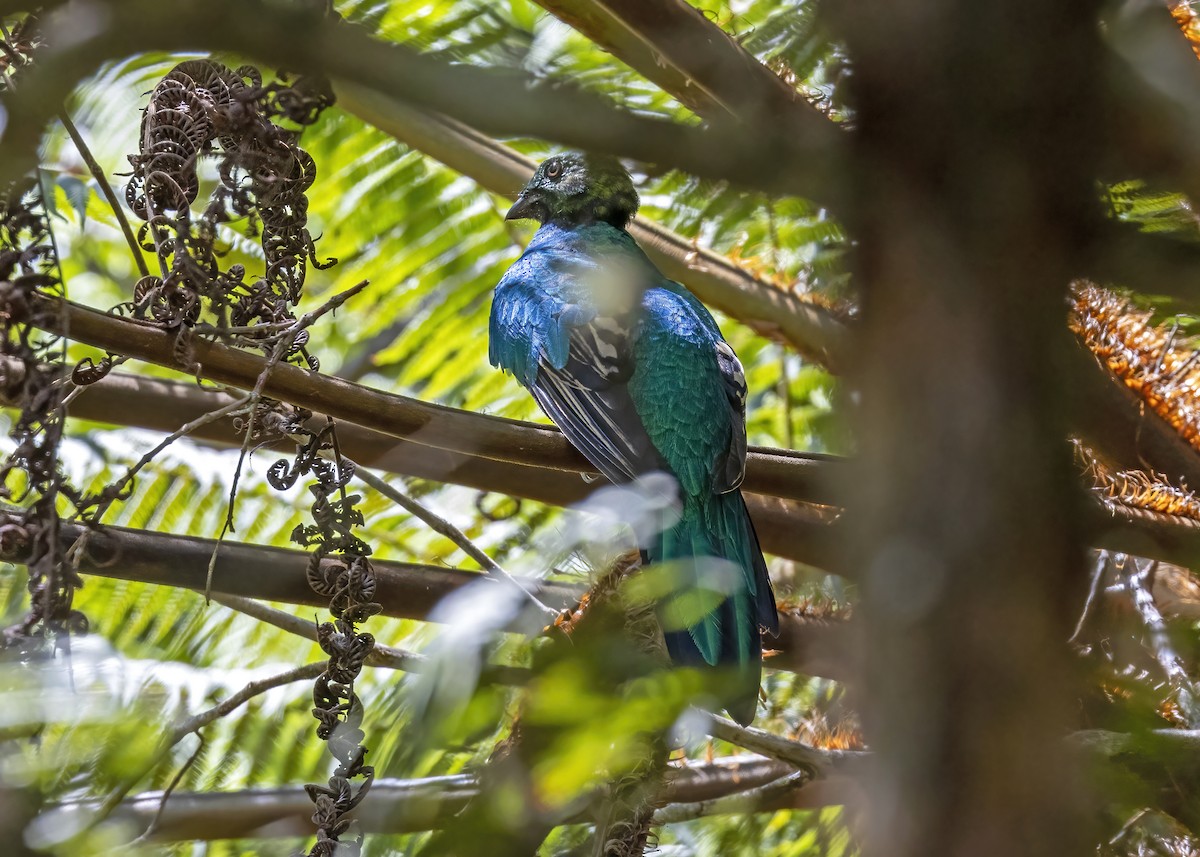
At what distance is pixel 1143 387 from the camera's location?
230 centimetres

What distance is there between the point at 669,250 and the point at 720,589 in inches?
79.9

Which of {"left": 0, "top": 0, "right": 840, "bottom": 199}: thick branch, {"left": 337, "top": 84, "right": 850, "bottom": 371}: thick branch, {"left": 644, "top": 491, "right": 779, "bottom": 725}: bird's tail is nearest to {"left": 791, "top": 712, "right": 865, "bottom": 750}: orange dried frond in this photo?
{"left": 644, "top": 491, "right": 779, "bottom": 725}: bird's tail

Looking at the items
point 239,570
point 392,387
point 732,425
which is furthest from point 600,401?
point 392,387

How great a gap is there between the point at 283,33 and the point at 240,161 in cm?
99

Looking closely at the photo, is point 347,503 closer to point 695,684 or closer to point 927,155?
point 695,684

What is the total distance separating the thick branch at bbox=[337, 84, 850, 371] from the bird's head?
6 cm

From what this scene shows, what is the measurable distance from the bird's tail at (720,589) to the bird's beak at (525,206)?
1.32 meters

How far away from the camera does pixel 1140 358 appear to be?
2.37 metres

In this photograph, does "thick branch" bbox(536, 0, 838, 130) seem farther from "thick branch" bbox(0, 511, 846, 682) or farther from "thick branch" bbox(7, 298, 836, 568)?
"thick branch" bbox(0, 511, 846, 682)

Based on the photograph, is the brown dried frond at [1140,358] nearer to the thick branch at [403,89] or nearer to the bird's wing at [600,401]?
the bird's wing at [600,401]

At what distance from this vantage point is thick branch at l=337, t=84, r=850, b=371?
2.86 m

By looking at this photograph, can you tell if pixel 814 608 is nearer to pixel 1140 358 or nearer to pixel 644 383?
pixel 644 383

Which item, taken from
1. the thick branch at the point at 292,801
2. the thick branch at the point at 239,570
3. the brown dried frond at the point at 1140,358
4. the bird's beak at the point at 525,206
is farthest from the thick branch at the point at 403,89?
the bird's beak at the point at 525,206

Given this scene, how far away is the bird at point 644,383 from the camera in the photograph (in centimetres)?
219
